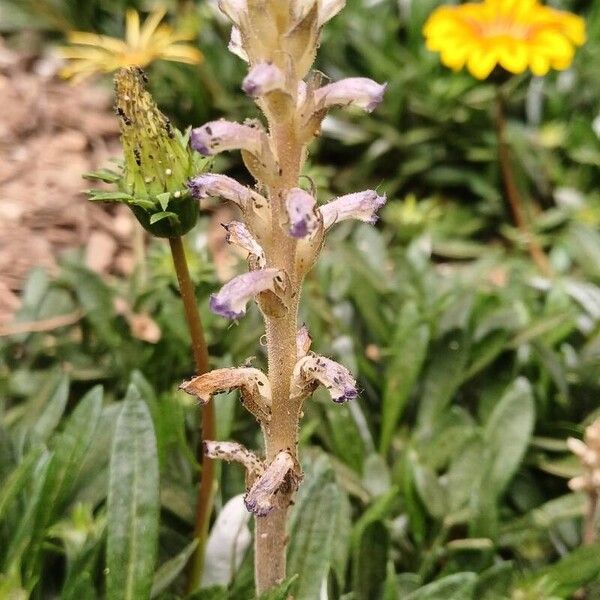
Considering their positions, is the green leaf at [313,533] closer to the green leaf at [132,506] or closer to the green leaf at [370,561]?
the green leaf at [370,561]

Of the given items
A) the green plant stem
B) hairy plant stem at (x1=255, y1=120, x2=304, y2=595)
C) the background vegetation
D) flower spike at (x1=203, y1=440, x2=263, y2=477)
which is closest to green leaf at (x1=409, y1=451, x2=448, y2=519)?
the background vegetation

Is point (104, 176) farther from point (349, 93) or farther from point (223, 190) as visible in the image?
point (349, 93)

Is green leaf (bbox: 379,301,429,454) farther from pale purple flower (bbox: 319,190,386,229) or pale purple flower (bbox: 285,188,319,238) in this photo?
pale purple flower (bbox: 285,188,319,238)

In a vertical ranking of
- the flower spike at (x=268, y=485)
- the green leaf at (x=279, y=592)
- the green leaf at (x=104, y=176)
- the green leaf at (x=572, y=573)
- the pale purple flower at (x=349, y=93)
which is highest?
the green leaf at (x=104, y=176)

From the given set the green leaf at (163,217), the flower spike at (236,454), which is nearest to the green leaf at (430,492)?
the flower spike at (236,454)

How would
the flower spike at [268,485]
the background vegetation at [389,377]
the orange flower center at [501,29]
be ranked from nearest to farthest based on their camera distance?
the flower spike at [268,485]
the background vegetation at [389,377]
the orange flower center at [501,29]

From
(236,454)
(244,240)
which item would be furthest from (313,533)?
(244,240)
